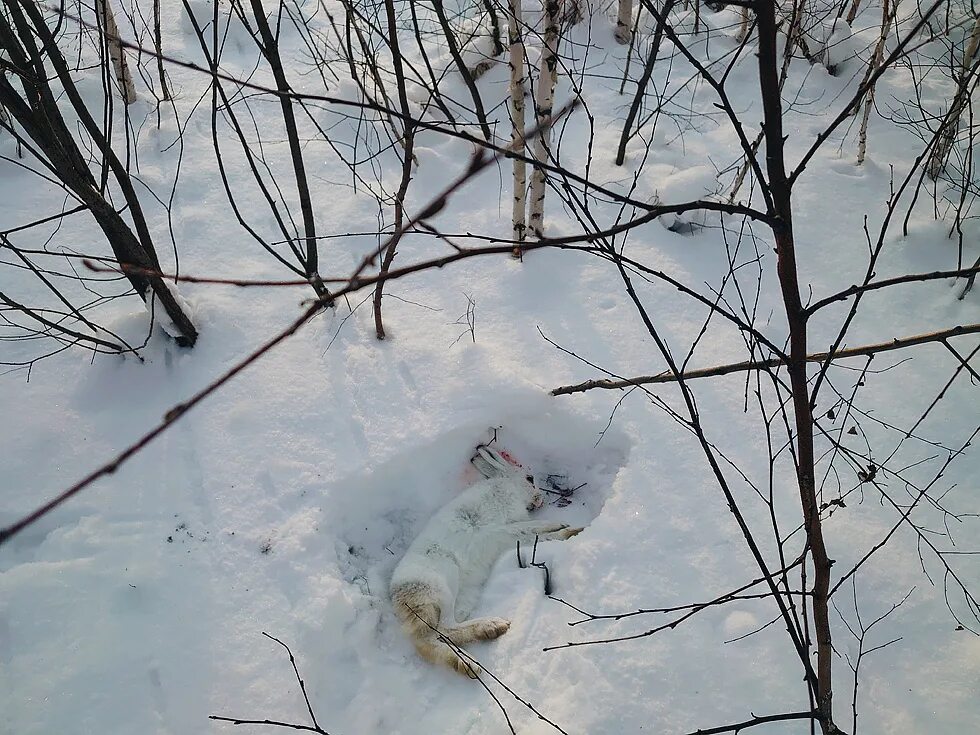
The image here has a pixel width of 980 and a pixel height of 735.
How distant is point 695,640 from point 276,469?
2394 millimetres

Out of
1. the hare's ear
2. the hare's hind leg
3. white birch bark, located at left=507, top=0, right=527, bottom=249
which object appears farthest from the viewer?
white birch bark, located at left=507, top=0, right=527, bottom=249

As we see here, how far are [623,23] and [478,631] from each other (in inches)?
276

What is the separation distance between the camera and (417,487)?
12.9 ft

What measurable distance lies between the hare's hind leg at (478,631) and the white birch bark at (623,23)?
681cm

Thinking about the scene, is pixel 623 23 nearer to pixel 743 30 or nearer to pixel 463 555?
pixel 743 30

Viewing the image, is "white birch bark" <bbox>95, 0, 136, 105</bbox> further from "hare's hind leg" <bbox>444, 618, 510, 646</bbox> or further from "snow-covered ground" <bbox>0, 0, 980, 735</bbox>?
"hare's hind leg" <bbox>444, 618, 510, 646</bbox>

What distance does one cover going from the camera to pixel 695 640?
2.96m

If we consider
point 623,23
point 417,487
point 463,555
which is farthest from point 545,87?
point 623,23

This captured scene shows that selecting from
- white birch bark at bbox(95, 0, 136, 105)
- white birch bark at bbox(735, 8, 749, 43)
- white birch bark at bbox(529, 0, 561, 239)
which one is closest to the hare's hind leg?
white birch bark at bbox(529, 0, 561, 239)

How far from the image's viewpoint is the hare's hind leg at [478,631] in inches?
124

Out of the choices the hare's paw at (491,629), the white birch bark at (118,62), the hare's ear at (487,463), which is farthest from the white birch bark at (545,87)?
the white birch bark at (118,62)

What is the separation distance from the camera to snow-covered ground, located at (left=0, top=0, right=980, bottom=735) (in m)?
2.88

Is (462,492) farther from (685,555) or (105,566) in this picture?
(105,566)

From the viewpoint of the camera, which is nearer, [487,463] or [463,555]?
[463,555]
